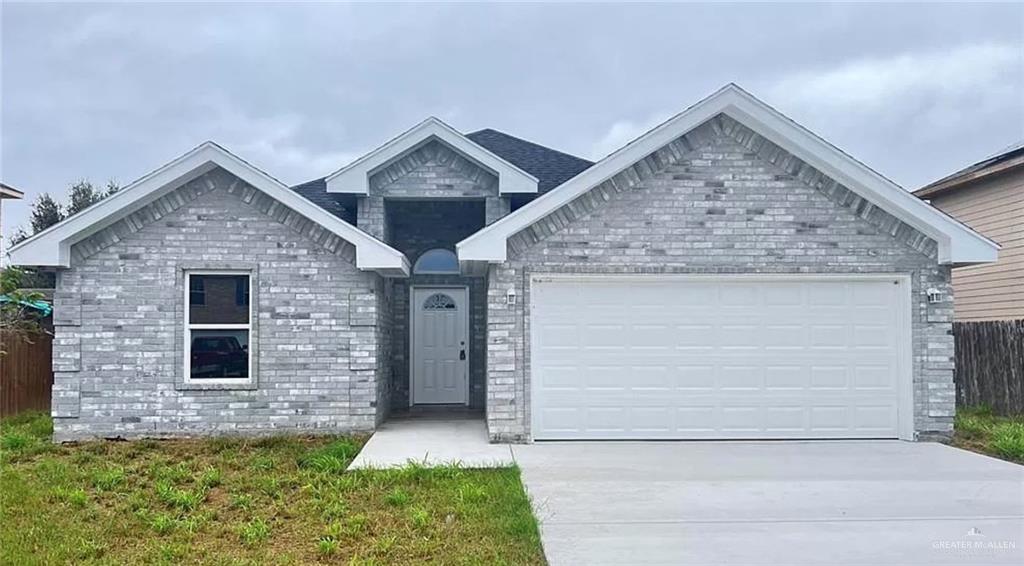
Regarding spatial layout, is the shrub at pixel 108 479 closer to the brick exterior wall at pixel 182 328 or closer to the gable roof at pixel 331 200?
the brick exterior wall at pixel 182 328

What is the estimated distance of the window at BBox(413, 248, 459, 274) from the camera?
1410cm

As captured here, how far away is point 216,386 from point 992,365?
12988 mm

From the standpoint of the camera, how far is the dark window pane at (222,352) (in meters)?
11.1

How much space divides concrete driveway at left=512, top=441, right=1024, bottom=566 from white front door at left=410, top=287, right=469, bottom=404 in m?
4.08

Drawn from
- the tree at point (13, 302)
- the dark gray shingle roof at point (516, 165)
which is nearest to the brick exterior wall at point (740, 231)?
the dark gray shingle roof at point (516, 165)

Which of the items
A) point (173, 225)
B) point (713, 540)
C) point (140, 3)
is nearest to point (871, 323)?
point (713, 540)

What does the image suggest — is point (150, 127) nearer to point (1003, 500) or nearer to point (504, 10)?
point (504, 10)

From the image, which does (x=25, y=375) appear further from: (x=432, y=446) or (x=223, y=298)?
(x=432, y=446)

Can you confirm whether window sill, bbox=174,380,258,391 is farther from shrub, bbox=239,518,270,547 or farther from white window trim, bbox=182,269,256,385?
shrub, bbox=239,518,270,547

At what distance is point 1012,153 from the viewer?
15703mm

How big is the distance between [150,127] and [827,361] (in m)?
20.4

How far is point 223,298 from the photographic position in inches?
442

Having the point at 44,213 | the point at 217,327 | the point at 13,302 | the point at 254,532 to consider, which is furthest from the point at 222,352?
the point at 44,213

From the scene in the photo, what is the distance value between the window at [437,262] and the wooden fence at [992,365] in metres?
9.59
